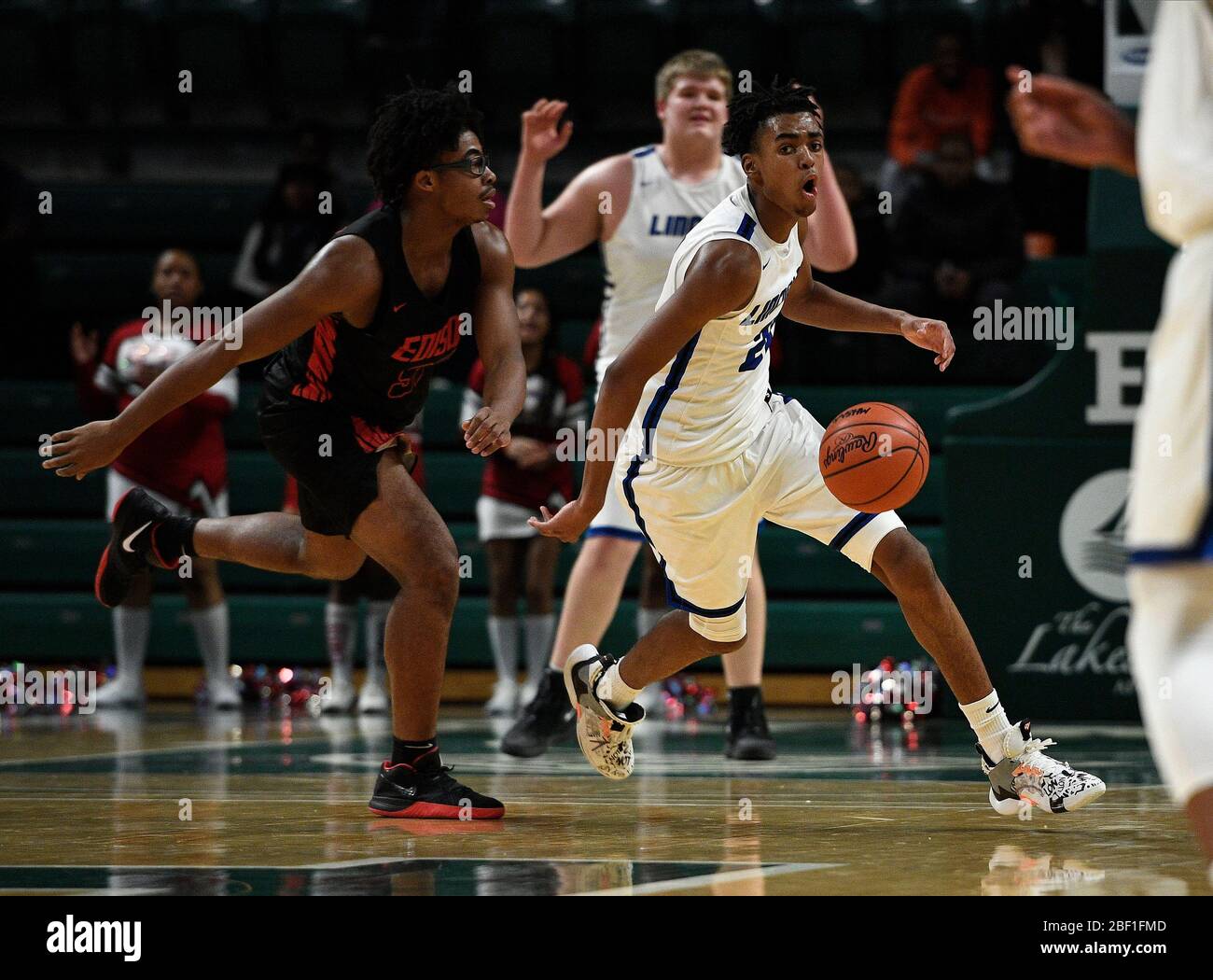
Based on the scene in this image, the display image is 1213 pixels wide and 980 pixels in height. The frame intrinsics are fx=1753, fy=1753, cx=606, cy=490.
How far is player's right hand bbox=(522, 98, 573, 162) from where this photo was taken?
211 inches

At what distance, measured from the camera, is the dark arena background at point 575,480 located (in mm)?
4129

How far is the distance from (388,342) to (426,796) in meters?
1.19

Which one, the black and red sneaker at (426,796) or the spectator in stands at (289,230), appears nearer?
the black and red sneaker at (426,796)

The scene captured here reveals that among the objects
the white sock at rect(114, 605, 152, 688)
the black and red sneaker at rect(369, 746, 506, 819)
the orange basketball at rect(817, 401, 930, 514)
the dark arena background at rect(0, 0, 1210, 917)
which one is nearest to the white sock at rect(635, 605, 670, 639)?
the dark arena background at rect(0, 0, 1210, 917)

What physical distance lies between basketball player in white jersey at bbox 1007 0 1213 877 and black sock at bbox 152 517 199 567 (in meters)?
3.46

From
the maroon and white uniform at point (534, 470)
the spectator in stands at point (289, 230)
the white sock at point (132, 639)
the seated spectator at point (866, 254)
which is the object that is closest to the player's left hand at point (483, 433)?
the maroon and white uniform at point (534, 470)

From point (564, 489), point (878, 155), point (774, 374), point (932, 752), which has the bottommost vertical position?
point (932, 752)

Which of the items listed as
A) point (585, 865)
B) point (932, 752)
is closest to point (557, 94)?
point (932, 752)

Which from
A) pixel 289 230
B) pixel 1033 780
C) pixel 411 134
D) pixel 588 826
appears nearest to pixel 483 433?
pixel 411 134

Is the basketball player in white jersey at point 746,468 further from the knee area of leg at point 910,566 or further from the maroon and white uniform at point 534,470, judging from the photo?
the maroon and white uniform at point 534,470

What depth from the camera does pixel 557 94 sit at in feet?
39.1

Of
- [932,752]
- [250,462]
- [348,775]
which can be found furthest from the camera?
[250,462]
